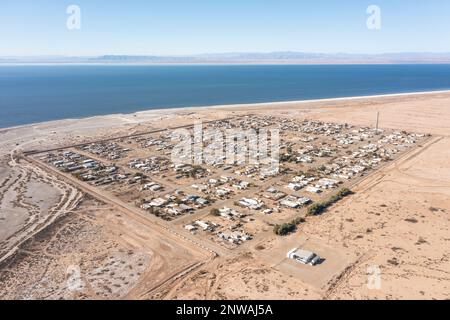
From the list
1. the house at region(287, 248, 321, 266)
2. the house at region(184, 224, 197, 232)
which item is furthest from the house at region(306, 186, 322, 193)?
the house at region(184, 224, 197, 232)

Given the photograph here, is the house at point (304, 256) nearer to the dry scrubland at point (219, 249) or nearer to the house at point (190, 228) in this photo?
the dry scrubland at point (219, 249)

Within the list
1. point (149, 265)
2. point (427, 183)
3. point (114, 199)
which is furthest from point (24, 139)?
point (427, 183)

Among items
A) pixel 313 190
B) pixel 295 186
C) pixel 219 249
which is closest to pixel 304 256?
pixel 219 249

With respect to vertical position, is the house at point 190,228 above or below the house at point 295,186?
below

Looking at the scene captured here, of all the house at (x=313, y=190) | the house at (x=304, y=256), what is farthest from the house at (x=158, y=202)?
the house at (x=313, y=190)

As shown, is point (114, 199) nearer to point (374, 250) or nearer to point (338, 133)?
point (374, 250)

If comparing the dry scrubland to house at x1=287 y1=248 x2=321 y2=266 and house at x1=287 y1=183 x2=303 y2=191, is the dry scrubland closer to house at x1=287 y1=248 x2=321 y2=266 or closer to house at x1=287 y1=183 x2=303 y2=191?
house at x1=287 y1=248 x2=321 y2=266

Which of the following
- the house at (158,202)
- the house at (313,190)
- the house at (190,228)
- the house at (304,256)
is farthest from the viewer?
the house at (313,190)

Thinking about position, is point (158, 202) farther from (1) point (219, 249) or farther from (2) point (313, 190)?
(2) point (313, 190)
